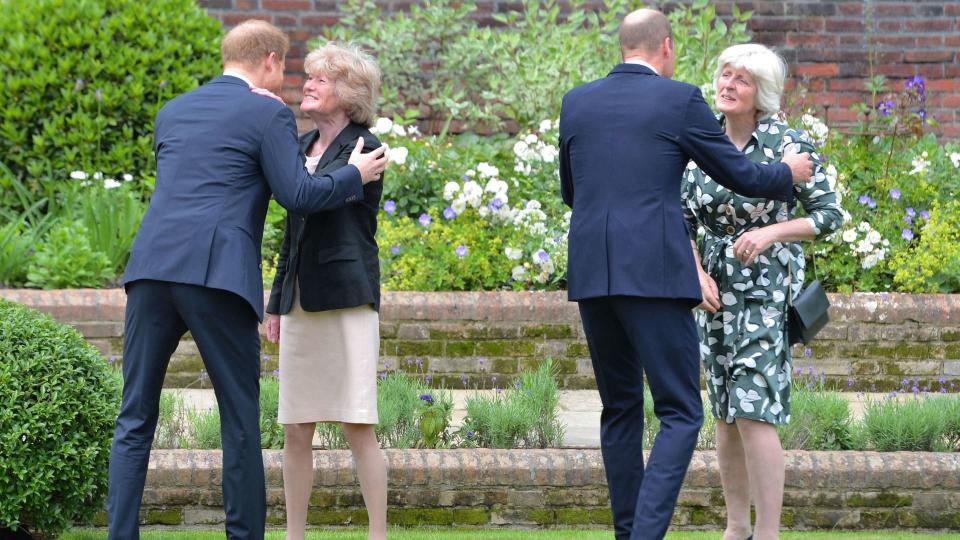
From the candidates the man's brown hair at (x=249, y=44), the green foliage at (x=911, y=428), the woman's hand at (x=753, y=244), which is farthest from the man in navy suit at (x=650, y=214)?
the green foliage at (x=911, y=428)

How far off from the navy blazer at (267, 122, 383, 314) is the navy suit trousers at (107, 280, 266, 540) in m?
0.27

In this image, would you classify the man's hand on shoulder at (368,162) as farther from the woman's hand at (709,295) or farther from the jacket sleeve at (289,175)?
the woman's hand at (709,295)

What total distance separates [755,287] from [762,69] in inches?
28.5

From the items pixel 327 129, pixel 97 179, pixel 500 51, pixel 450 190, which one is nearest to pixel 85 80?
pixel 97 179

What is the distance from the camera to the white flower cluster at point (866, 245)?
7465 mm

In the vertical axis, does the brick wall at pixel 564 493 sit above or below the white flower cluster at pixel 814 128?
below

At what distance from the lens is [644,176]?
163 inches

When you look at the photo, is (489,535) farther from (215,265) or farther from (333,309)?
(215,265)

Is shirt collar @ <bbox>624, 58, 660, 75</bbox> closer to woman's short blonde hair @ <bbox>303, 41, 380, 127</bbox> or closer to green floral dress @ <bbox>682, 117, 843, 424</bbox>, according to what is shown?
green floral dress @ <bbox>682, 117, 843, 424</bbox>

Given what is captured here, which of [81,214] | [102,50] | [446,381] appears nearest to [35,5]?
[102,50]

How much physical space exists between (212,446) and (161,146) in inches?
62.6

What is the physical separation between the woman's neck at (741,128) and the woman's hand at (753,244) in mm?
359

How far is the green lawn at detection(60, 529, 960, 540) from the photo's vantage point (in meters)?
4.99

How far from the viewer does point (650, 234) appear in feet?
13.6
